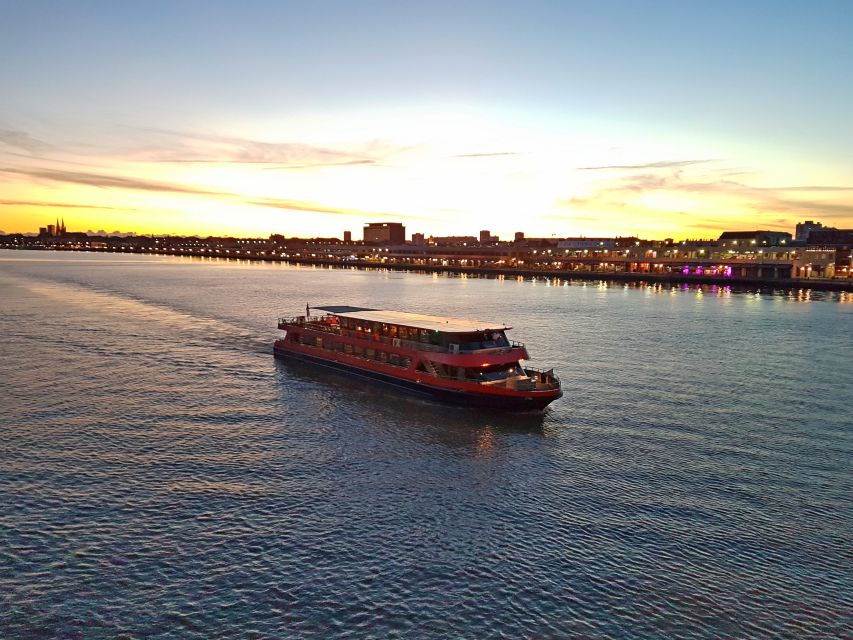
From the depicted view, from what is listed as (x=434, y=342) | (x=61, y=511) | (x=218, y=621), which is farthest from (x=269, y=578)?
(x=434, y=342)

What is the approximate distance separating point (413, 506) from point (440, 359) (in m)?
19.4

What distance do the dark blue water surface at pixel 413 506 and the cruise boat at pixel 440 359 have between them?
5.29ft

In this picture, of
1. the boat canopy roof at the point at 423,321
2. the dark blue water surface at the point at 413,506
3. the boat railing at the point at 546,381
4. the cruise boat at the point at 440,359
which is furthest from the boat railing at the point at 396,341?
the dark blue water surface at the point at 413,506

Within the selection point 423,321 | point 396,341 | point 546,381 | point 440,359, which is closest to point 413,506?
point 546,381

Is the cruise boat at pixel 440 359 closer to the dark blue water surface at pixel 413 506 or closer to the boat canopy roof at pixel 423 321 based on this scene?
the boat canopy roof at pixel 423 321

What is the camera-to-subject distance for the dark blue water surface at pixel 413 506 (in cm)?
2056

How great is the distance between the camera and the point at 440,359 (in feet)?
152

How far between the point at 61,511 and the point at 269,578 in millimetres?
11631

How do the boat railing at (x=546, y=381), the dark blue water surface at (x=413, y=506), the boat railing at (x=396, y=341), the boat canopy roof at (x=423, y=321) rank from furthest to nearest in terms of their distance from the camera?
the boat canopy roof at (x=423, y=321) < the boat railing at (x=396, y=341) < the boat railing at (x=546, y=381) < the dark blue water surface at (x=413, y=506)

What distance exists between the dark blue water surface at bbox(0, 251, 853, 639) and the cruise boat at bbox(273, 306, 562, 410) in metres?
1.61

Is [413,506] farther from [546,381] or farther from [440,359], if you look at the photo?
[440,359]

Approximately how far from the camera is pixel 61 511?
87.2ft

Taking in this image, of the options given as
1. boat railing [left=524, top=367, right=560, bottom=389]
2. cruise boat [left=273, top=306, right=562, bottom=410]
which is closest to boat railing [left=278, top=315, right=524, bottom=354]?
cruise boat [left=273, top=306, right=562, bottom=410]

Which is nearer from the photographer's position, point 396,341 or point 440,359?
point 440,359
